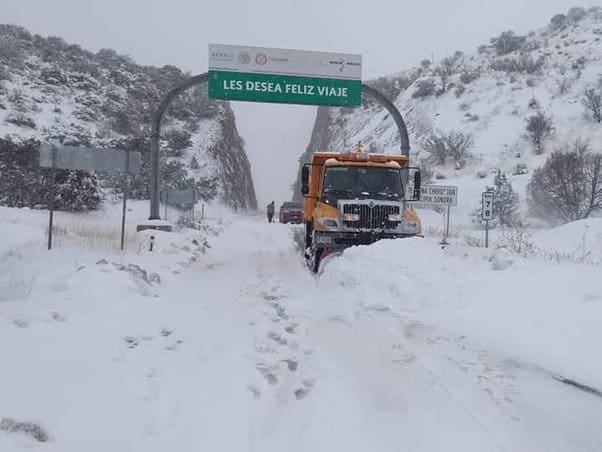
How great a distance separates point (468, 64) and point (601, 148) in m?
28.2

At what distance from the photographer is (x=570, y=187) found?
25500mm

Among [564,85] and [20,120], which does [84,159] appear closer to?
[20,120]

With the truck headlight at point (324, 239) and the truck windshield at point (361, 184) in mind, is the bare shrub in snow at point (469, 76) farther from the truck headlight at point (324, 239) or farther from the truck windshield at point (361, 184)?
the truck headlight at point (324, 239)

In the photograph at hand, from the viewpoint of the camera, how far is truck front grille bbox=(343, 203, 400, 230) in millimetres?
12992

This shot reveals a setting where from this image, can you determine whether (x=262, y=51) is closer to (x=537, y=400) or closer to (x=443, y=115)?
(x=537, y=400)

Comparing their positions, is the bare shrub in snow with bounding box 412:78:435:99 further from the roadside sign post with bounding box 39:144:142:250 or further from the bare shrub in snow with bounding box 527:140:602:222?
the roadside sign post with bounding box 39:144:142:250

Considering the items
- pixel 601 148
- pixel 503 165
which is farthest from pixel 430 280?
pixel 503 165

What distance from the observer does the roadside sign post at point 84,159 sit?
1197 cm

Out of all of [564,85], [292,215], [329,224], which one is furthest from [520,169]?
[329,224]

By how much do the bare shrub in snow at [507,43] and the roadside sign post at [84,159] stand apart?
174 feet

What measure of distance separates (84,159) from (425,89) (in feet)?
137

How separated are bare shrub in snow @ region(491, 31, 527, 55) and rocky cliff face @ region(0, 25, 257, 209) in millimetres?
29666

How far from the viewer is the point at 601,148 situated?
3120 cm

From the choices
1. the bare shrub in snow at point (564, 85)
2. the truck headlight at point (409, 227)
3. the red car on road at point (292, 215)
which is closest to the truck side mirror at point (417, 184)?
the truck headlight at point (409, 227)
